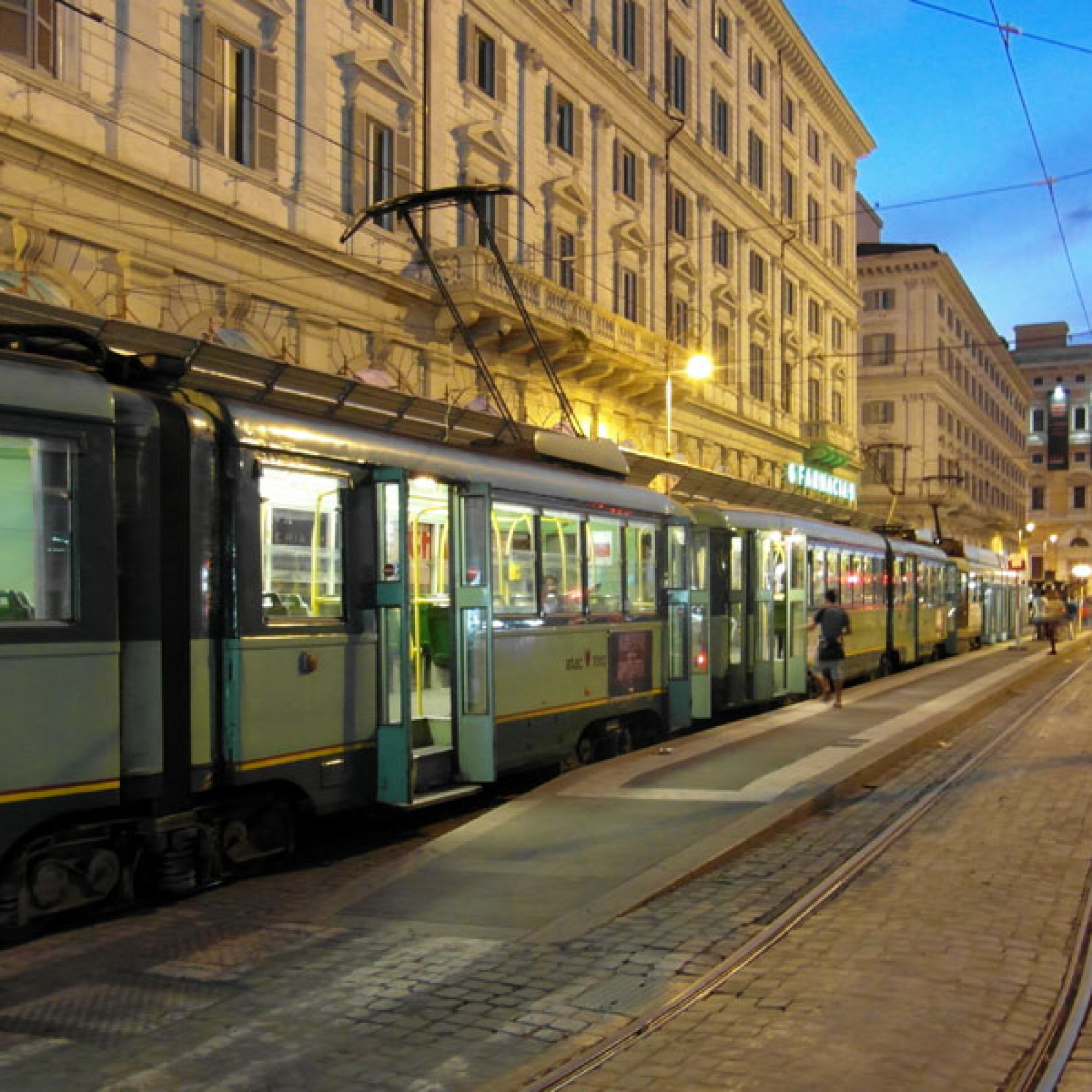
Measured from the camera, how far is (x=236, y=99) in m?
20.0

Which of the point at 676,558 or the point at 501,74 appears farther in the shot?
the point at 501,74

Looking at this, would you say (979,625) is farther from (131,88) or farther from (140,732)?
(140,732)

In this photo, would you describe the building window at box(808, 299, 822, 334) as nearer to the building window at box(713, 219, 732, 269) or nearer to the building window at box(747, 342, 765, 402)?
the building window at box(747, 342, 765, 402)

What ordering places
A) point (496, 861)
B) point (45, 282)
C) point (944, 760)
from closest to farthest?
point (496, 861) < point (944, 760) < point (45, 282)

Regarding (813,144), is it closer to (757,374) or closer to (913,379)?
(757,374)

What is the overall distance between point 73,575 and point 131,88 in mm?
13218

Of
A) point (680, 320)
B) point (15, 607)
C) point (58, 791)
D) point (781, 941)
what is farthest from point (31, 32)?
point (680, 320)

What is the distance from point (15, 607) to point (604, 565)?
646 cm

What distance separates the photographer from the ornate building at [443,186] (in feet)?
56.3

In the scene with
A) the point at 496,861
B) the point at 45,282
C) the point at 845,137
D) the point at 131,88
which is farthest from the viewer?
the point at 845,137

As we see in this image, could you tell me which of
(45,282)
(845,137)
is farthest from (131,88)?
(845,137)

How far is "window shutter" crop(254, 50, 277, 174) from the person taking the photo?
20.2 metres

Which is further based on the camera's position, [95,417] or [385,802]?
[385,802]

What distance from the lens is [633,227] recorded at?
110 feet
